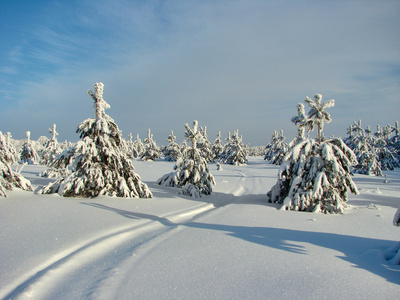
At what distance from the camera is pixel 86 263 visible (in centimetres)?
430

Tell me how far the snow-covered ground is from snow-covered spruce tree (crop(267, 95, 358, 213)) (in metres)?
1.15

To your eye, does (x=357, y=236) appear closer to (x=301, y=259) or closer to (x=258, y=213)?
(x=301, y=259)

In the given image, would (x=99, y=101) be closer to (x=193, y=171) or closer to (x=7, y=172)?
(x=7, y=172)

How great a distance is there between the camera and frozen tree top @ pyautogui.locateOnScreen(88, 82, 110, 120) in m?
10.2

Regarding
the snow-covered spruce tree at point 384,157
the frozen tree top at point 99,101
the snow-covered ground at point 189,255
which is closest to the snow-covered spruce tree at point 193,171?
the frozen tree top at point 99,101

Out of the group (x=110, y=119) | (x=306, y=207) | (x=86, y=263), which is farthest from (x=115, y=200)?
(x=306, y=207)

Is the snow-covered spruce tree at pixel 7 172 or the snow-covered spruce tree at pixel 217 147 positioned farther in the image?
the snow-covered spruce tree at pixel 217 147

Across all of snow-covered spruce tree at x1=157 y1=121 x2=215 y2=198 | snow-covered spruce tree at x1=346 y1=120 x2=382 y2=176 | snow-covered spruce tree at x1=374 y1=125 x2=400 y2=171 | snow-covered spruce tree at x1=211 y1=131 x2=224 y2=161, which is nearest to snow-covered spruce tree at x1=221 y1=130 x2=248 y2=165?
snow-covered spruce tree at x1=211 y1=131 x2=224 y2=161

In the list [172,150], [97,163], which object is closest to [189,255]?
[97,163]

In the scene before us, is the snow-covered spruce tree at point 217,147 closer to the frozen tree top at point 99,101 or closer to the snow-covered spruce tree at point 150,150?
the snow-covered spruce tree at point 150,150

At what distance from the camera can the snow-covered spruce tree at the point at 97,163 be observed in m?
9.58

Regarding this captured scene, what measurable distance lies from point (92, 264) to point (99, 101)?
25.3 feet

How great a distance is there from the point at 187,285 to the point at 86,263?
2.00m

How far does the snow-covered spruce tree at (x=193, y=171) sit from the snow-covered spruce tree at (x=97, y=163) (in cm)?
352
